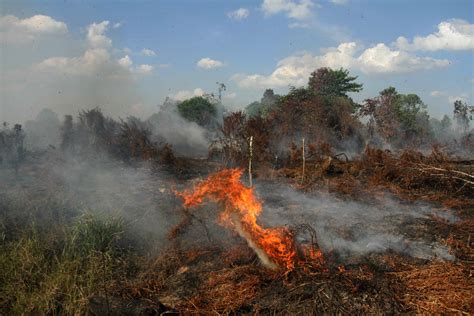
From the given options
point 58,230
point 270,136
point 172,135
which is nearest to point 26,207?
point 58,230

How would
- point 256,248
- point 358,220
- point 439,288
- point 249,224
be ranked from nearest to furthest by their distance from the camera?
point 439,288, point 256,248, point 249,224, point 358,220

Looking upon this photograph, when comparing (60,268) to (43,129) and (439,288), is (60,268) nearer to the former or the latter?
(439,288)

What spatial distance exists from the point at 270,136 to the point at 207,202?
19.4 feet

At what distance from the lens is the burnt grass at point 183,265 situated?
4367 mm

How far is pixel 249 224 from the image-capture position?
5395 mm

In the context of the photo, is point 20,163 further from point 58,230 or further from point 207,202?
point 207,202

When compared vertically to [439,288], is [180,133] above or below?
above

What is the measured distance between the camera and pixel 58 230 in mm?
6824

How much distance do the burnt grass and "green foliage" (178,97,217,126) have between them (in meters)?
16.3

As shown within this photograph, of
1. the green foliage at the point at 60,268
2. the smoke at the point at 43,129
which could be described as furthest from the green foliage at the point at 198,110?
the green foliage at the point at 60,268

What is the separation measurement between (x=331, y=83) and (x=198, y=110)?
10.1 metres

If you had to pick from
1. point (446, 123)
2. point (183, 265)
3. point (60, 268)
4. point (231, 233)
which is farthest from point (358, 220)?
point (446, 123)

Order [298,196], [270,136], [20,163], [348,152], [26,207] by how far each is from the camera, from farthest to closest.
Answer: [348,152], [270,136], [20,163], [298,196], [26,207]

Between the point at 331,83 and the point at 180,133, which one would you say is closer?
the point at 180,133
